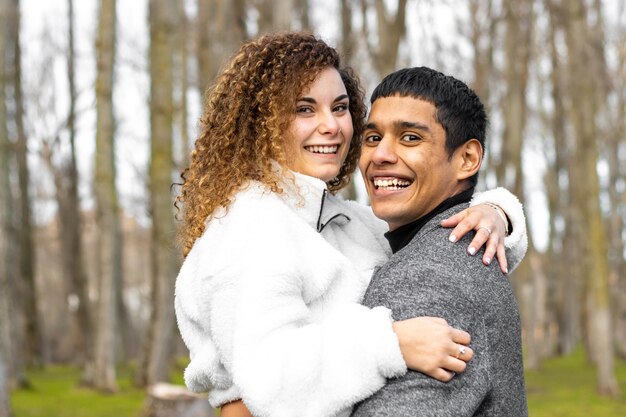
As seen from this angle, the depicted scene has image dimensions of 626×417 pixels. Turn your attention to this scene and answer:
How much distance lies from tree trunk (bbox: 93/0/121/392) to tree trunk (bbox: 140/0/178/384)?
4.04 meters

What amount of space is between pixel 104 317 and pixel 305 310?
15.7 m

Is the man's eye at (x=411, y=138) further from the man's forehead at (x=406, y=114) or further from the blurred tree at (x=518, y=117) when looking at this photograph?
the blurred tree at (x=518, y=117)

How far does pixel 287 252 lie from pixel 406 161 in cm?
50

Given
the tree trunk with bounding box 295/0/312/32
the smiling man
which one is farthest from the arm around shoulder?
the tree trunk with bounding box 295/0/312/32

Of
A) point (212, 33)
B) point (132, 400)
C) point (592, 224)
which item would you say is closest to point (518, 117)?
point (592, 224)

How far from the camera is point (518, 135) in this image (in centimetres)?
2173

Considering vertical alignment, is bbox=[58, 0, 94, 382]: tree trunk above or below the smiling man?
below

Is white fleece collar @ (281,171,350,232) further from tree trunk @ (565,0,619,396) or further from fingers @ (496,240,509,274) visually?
tree trunk @ (565,0,619,396)

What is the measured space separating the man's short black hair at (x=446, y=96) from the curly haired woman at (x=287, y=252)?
251 millimetres

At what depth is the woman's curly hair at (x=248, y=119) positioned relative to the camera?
2979 millimetres

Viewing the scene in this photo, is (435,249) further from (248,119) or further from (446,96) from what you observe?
(248,119)

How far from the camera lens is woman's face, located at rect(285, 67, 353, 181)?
3123mm

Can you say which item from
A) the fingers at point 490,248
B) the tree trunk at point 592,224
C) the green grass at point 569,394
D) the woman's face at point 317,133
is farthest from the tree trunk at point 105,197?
the fingers at point 490,248

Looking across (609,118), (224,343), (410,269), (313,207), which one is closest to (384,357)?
(410,269)
